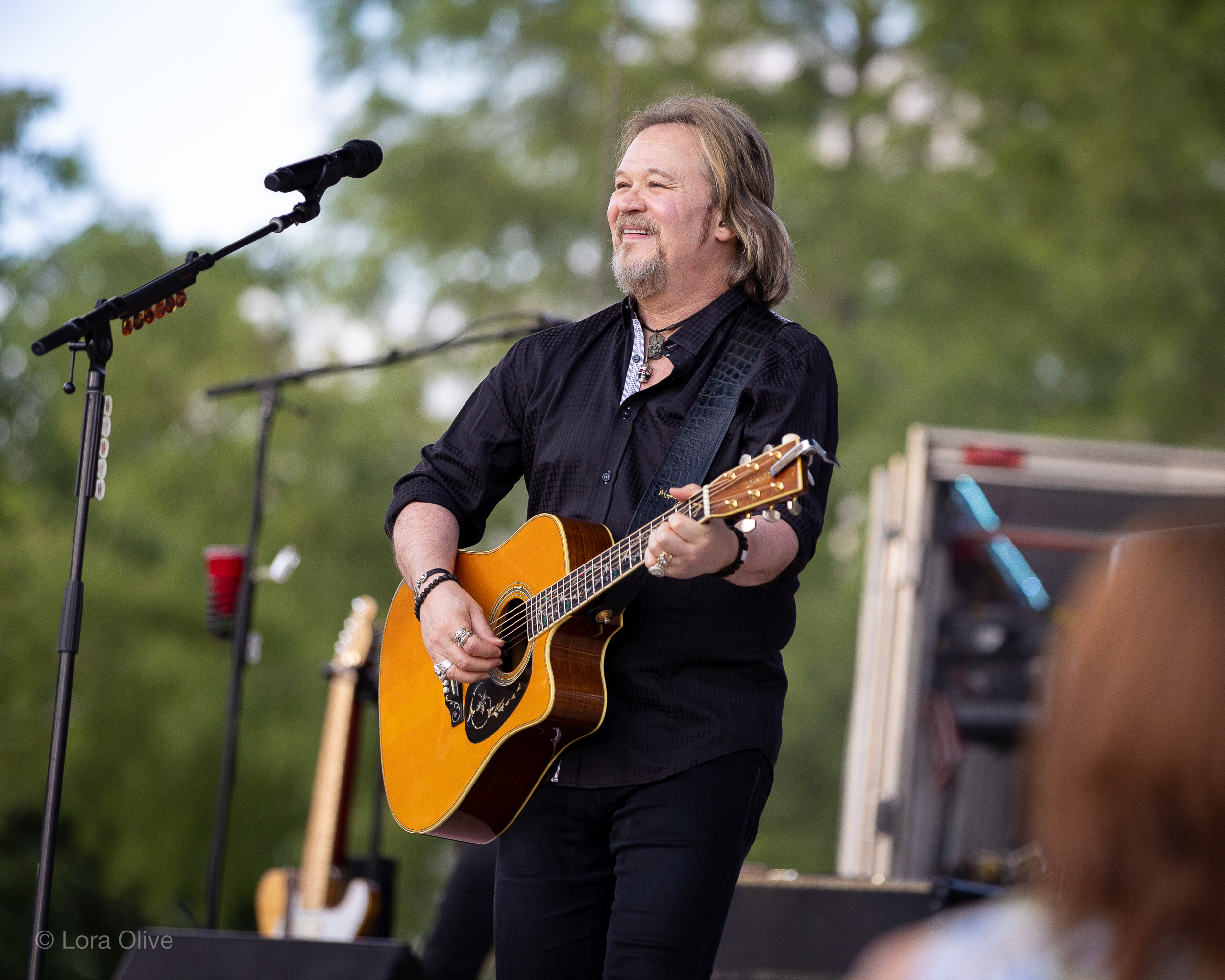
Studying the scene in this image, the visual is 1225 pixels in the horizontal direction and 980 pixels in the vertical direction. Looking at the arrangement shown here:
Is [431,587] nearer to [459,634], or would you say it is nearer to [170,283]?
[459,634]

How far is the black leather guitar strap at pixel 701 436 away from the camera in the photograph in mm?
2207

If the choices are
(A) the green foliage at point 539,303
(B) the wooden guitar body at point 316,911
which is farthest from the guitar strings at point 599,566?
(A) the green foliage at point 539,303

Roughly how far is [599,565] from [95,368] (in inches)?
44.6

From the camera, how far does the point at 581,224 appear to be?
970 cm

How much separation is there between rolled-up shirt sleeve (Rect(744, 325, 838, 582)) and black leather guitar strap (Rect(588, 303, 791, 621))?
0.04m

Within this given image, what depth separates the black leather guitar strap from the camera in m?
2.21

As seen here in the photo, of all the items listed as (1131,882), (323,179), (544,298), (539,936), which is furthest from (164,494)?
(1131,882)

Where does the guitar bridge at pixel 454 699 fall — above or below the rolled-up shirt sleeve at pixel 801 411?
below

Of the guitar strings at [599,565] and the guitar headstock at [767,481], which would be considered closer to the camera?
the guitar headstock at [767,481]

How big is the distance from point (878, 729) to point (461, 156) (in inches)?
244

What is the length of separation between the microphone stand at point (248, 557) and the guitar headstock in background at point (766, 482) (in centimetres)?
216

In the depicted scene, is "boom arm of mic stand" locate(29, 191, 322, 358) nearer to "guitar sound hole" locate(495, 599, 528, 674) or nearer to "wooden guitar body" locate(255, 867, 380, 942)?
"guitar sound hole" locate(495, 599, 528, 674)

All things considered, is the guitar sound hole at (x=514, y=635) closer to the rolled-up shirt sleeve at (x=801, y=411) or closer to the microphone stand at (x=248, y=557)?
the rolled-up shirt sleeve at (x=801, y=411)

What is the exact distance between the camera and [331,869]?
4.80 m
